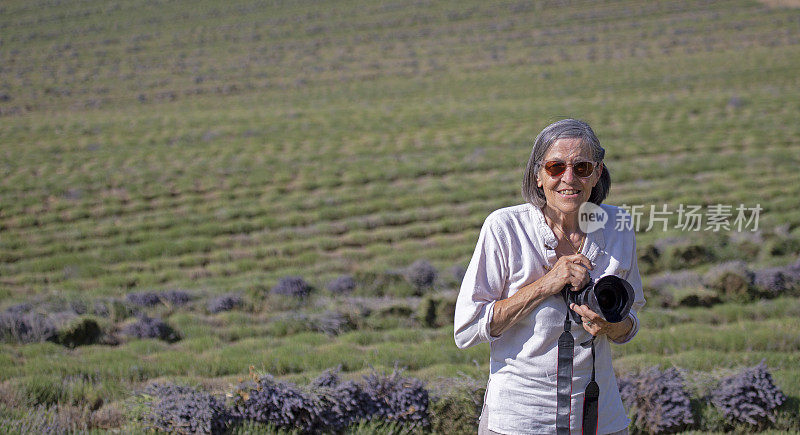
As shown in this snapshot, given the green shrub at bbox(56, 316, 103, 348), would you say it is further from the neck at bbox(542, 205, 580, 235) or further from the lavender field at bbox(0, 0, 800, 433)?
the neck at bbox(542, 205, 580, 235)

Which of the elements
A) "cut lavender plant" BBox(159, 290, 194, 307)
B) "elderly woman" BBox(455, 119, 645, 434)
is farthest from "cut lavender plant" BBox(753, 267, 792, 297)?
"cut lavender plant" BBox(159, 290, 194, 307)

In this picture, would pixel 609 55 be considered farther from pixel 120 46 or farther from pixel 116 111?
pixel 120 46

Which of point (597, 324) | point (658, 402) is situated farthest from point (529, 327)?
point (658, 402)

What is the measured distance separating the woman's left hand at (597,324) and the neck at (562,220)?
36 centimetres

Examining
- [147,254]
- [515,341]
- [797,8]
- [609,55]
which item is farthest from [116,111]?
[797,8]

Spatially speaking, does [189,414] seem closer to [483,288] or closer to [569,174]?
[483,288]

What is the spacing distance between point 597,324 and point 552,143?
0.68m

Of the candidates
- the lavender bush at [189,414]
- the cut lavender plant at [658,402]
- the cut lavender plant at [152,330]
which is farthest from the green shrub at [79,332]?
the cut lavender plant at [658,402]

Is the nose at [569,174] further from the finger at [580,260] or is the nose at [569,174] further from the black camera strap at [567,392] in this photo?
the black camera strap at [567,392]

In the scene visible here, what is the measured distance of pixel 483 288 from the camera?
2322mm

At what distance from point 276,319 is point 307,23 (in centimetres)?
4137

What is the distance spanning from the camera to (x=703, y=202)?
11.8 m

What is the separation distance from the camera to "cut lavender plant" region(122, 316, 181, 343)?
658 centimetres

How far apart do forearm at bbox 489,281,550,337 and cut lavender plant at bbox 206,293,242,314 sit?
5.84m
